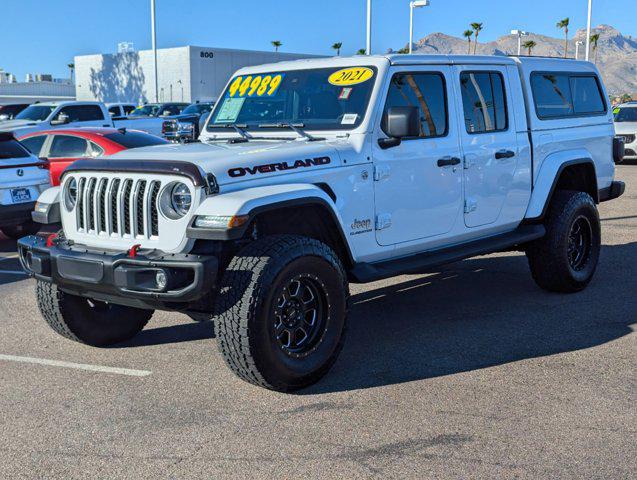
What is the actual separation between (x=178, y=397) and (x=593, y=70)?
5.59 metres

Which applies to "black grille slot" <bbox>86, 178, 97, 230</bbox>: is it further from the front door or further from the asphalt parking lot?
the front door

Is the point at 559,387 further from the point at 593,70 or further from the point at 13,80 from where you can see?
the point at 13,80

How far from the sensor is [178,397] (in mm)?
4773

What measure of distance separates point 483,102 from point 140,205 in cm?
309

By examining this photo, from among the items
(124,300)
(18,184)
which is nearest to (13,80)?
(18,184)

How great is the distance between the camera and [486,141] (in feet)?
20.9

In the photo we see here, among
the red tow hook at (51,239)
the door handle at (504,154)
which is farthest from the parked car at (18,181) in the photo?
the door handle at (504,154)

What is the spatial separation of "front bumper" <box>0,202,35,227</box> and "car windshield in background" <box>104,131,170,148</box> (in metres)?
1.98

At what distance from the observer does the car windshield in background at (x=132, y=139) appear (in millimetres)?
11148

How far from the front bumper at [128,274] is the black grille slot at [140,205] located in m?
0.18

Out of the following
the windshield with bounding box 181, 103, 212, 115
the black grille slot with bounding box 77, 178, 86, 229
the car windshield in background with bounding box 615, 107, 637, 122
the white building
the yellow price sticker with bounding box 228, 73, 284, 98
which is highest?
the white building

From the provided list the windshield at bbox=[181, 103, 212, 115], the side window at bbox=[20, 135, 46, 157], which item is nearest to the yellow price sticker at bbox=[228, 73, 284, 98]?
the side window at bbox=[20, 135, 46, 157]

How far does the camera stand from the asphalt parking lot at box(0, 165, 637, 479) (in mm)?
3871

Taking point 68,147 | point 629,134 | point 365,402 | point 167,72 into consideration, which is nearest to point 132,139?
point 68,147
